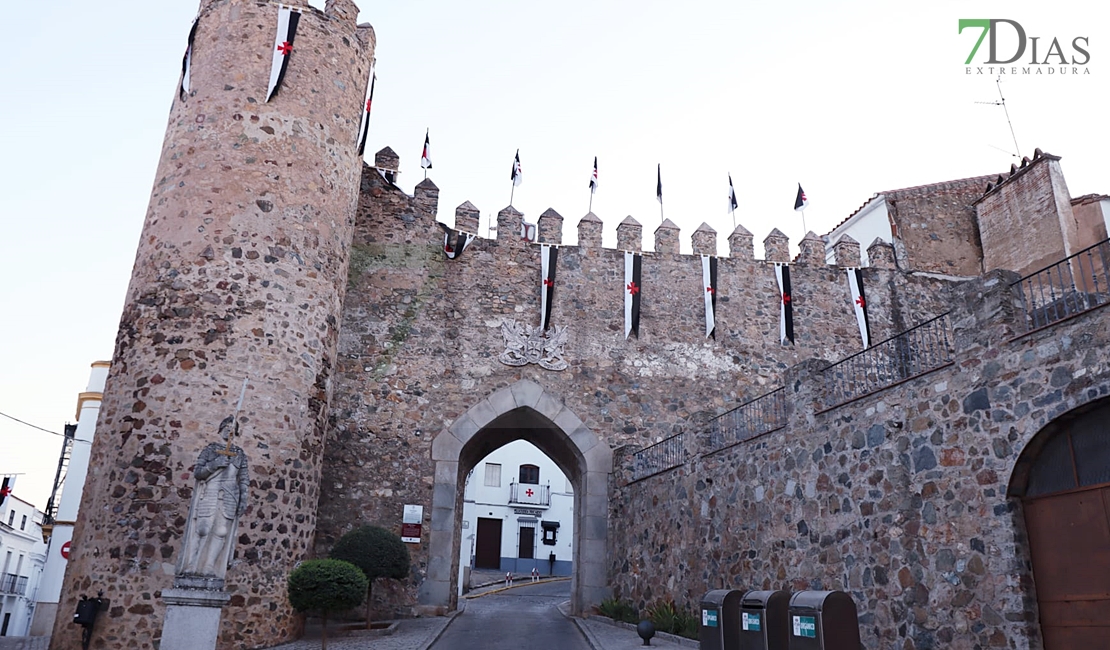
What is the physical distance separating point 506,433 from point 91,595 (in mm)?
8096

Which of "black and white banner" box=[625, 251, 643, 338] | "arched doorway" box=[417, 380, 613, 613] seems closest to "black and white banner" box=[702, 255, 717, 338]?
"black and white banner" box=[625, 251, 643, 338]

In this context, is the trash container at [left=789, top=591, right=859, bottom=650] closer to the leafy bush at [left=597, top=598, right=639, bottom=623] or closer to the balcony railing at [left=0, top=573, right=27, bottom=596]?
the leafy bush at [left=597, top=598, right=639, bottom=623]

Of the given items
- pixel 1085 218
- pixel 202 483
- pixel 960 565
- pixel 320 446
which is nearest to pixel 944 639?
pixel 960 565

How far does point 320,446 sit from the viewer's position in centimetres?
1195

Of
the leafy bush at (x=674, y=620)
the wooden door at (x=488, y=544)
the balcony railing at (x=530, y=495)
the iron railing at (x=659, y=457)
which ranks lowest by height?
the leafy bush at (x=674, y=620)

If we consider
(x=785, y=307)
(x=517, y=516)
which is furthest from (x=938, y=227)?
(x=517, y=516)

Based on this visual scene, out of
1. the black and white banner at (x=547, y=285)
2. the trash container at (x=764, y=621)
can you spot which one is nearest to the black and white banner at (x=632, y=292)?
the black and white banner at (x=547, y=285)

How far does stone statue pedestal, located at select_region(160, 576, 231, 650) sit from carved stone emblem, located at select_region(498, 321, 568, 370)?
7.91 meters

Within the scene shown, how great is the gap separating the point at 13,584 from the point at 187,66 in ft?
84.4

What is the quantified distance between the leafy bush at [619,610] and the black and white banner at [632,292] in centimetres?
472

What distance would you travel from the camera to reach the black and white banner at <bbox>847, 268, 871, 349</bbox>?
15.7 m

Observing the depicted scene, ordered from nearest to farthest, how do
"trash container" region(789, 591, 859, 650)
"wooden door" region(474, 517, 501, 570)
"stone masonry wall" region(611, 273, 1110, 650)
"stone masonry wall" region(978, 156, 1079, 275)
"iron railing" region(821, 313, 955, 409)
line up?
"stone masonry wall" region(611, 273, 1110, 650) → "trash container" region(789, 591, 859, 650) → "iron railing" region(821, 313, 955, 409) → "stone masonry wall" region(978, 156, 1079, 275) → "wooden door" region(474, 517, 501, 570)

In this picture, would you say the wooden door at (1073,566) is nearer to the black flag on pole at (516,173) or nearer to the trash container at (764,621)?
the trash container at (764,621)

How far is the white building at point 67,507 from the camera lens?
1596cm
